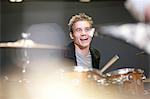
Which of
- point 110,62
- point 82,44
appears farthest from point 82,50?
point 110,62

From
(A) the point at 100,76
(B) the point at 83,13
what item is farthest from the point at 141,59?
(B) the point at 83,13

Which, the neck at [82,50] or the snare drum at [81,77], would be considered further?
the neck at [82,50]

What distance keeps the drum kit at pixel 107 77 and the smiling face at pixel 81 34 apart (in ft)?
0.39

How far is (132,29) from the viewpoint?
2027 mm

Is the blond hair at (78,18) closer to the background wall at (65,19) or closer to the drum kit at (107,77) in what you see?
the background wall at (65,19)

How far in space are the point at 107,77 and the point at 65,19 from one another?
40 cm

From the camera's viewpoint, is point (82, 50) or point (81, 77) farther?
point (82, 50)

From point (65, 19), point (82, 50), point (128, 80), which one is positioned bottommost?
point (128, 80)

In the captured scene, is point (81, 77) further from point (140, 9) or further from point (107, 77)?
point (140, 9)

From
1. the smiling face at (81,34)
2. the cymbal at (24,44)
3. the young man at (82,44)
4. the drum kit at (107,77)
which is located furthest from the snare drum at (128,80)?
the cymbal at (24,44)

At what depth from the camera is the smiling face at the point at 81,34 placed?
6.58 ft

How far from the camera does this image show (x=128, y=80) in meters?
1.94

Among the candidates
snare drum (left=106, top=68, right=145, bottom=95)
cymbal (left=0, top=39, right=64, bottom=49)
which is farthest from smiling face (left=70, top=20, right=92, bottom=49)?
snare drum (left=106, top=68, right=145, bottom=95)

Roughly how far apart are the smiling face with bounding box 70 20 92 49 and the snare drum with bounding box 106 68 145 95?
22 centimetres
